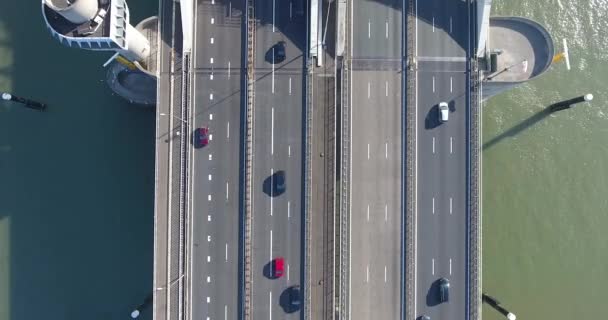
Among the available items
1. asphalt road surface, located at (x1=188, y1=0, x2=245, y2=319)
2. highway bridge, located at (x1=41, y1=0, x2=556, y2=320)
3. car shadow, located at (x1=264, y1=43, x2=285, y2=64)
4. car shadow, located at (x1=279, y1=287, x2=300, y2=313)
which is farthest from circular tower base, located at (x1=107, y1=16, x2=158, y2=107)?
car shadow, located at (x1=279, y1=287, x2=300, y2=313)

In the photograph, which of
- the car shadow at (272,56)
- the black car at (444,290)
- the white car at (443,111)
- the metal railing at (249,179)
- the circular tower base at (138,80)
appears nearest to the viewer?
the black car at (444,290)

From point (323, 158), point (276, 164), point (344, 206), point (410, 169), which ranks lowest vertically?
point (344, 206)

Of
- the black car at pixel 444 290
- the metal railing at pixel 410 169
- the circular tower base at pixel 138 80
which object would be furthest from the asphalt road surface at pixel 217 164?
the black car at pixel 444 290

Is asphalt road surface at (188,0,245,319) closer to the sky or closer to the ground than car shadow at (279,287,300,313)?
closer to the sky

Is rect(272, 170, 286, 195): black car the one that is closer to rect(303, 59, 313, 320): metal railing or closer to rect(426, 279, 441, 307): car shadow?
rect(303, 59, 313, 320): metal railing

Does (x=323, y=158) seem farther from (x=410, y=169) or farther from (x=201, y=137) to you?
(x=201, y=137)

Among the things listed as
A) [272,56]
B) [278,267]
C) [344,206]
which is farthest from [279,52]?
[278,267]

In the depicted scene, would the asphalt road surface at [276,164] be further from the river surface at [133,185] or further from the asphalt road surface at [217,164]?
the river surface at [133,185]
